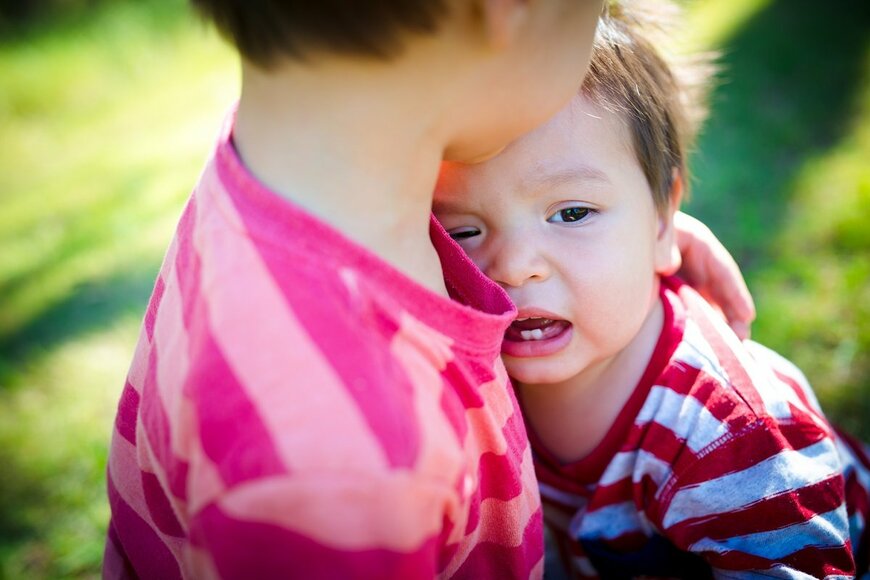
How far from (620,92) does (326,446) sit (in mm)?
902

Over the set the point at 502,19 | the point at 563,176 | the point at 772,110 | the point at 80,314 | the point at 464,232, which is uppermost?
the point at 502,19

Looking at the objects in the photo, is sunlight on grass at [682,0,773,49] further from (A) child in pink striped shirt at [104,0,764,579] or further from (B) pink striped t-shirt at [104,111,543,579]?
(B) pink striped t-shirt at [104,111,543,579]

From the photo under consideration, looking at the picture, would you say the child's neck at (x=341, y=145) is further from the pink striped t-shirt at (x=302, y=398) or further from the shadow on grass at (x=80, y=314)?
the shadow on grass at (x=80, y=314)

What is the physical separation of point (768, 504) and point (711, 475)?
10 cm

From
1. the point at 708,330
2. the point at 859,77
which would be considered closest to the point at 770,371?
the point at 708,330

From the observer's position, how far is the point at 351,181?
91cm

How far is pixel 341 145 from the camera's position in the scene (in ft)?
2.91

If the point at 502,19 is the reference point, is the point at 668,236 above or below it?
below

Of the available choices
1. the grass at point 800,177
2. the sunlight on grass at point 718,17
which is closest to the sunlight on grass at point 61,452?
the grass at point 800,177

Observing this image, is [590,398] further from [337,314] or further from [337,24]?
[337,24]

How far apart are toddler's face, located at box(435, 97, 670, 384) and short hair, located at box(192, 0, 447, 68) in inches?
16.7

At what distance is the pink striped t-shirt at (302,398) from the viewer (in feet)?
2.57

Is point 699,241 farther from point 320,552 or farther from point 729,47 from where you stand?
point 729,47

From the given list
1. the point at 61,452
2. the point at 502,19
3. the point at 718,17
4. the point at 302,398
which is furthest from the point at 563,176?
the point at 718,17
